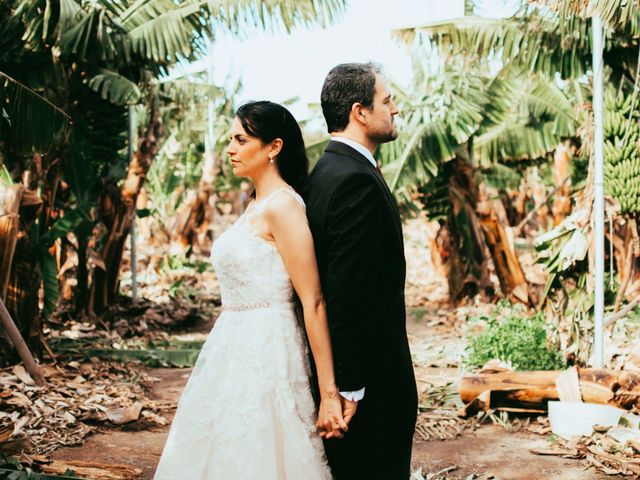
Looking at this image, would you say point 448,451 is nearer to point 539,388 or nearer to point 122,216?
point 539,388

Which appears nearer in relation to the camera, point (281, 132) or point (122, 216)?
point (281, 132)

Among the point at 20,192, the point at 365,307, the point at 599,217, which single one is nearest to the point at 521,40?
the point at 599,217

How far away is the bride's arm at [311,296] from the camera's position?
2.51m

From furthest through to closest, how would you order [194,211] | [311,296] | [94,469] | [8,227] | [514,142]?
[194,211], [514,142], [8,227], [94,469], [311,296]

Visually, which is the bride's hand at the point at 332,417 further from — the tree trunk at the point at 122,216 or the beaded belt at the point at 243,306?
the tree trunk at the point at 122,216

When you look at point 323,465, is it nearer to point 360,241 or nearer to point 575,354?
point 360,241

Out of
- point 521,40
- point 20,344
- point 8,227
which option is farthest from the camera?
point 521,40

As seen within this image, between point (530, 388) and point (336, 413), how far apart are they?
392cm

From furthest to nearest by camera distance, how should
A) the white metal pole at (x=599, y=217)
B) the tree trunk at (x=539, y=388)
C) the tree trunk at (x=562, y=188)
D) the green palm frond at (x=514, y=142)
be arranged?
the tree trunk at (x=562, y=188) → the green palm frond at (x=514, y=142) → the white metal pole at (x=599, y=217) → the tree trunk at (x=539, y=388)

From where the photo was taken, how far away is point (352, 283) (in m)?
2.43

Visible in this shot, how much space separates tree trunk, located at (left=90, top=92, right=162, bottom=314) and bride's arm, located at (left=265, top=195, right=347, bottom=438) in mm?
9030

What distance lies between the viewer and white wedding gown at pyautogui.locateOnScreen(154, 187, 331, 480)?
8.49 feet

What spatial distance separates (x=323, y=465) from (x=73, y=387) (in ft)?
15.9

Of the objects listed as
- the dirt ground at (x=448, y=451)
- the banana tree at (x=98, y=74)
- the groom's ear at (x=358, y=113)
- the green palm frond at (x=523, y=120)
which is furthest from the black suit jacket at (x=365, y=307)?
the green palm frond at (x=523, y=120)
